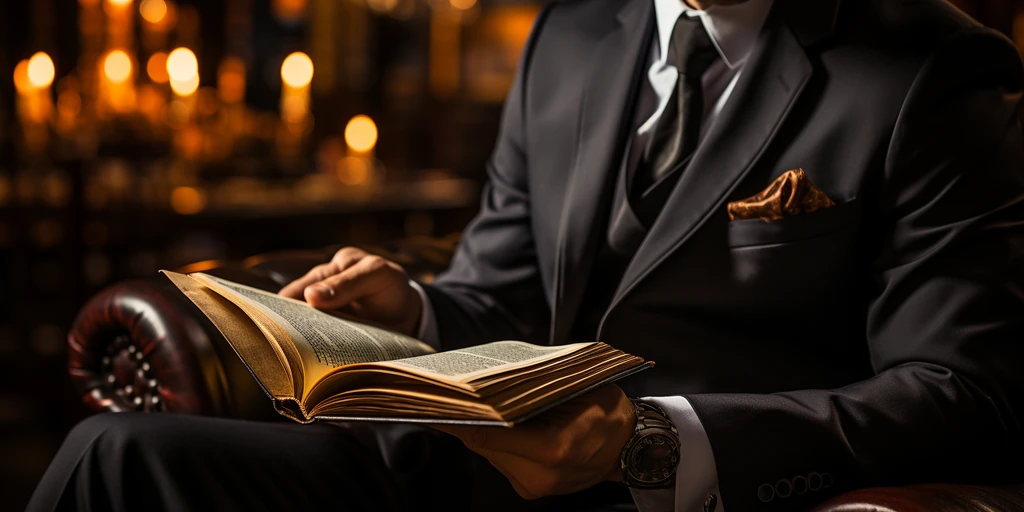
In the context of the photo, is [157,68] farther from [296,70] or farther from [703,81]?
[703,81]

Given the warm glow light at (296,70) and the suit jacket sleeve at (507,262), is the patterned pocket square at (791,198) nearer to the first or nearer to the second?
the suit jacket sleeve at (507,262)

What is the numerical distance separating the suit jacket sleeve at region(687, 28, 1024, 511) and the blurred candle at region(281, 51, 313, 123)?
364 centimetres

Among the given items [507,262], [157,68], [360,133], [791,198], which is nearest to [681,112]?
[791,198]

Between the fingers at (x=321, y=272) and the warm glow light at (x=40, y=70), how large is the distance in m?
3.32

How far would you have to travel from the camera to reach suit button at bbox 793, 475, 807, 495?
959 millimetres

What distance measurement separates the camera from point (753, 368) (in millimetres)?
1169

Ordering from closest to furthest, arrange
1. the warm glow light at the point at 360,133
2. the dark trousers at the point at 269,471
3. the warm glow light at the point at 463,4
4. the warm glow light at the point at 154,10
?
1. the dark trousers at the point at 269,471
2. the warm glow light at the point at 360,133
3. the warm glow light at the point at 154,10
4. the warm glow light at the point at 463,4

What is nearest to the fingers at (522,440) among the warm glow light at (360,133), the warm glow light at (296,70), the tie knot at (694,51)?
the tie knot at (694,51)

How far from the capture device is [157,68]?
5973 millimetres

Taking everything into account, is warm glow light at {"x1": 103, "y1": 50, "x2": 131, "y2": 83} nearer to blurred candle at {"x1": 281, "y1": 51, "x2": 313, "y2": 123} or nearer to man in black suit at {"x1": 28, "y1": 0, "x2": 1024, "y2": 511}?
blurred candle at {"x1": 281, "y1": 51, "x2": 313, "y2": 123}

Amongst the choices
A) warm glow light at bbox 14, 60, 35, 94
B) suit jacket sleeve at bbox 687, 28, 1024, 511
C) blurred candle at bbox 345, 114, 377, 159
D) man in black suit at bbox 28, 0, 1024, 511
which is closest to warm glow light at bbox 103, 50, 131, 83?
warm glow light at bbox 14, 60, 35, 94

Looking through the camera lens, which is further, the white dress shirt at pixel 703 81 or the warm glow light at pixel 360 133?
the warm glow light at pixel 360 133

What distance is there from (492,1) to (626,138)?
7151mm

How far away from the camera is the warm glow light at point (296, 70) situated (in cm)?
436
